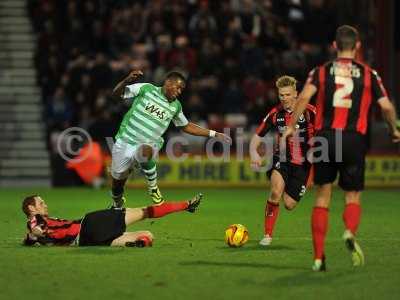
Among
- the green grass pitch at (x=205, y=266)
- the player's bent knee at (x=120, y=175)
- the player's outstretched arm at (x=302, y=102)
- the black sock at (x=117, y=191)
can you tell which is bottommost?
the green grass pitch at (x=205, y=266)

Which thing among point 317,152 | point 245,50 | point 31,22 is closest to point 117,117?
point 245,50

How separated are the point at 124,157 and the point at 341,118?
4.37m

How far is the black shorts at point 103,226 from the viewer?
10.9 metres

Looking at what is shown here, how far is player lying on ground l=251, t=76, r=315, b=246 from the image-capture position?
452 inches

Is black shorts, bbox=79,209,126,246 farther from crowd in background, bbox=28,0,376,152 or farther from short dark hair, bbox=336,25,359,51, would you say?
crowd in background, bbox=28,0,376,152

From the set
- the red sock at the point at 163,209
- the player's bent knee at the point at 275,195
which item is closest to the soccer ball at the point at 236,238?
the player's bent knee at the point at 275,195

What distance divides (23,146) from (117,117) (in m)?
2.68

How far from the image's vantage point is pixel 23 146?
22641 mm

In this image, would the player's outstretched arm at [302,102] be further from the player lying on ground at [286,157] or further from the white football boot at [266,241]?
the white football boot at [266,241]

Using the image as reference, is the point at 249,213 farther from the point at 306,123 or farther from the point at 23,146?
the point at 23,146

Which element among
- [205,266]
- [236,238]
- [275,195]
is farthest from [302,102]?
[275,195]

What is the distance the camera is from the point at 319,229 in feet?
29.6

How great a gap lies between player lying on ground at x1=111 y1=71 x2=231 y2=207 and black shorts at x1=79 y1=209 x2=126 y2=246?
72.6 inches

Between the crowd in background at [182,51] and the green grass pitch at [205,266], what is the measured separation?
22.1 ft
